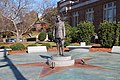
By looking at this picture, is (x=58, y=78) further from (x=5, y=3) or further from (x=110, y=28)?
(x=5, y=3)

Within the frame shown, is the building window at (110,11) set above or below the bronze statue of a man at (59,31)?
above

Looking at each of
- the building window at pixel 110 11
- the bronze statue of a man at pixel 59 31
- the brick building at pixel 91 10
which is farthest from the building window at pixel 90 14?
the bronze statue of a man at pixel 59 31

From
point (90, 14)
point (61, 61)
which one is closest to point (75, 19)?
point (90, 14)

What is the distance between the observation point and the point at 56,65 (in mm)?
11008

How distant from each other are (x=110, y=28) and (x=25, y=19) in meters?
15.2

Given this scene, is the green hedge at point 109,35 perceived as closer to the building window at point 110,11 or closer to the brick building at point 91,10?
the brick building at point 91,10

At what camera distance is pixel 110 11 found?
30.7m

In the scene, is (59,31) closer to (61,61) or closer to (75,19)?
(61,61)

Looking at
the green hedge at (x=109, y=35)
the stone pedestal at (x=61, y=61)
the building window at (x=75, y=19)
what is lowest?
the stone pedestal at (x=61, y=61)

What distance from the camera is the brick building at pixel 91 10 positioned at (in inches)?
1189

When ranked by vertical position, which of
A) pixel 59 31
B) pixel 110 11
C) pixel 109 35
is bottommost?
pixel 109 35

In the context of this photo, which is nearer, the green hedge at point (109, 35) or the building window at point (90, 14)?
the green hedge at point (109, 35)

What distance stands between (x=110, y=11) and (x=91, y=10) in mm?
4950

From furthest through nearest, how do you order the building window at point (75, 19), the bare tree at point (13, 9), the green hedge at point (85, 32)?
the building window at point (75, 19) < the bare tree at point (13, 9) < the green hedge at point (85, 32)
